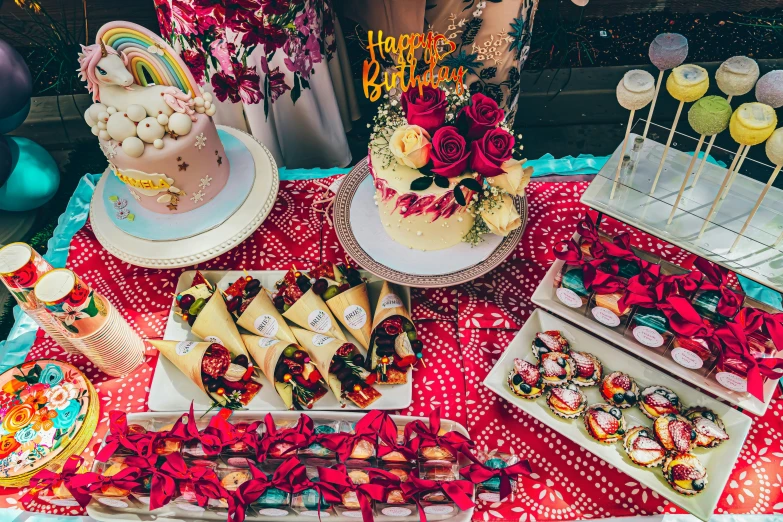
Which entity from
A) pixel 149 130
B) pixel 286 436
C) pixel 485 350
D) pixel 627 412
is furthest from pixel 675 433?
pixel 149 130

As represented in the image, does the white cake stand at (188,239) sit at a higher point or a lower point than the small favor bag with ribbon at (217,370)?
higher

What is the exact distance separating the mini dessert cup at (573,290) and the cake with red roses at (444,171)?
Answer: 6.9 inches

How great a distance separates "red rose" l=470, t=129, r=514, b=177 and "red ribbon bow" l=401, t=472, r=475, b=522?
0.68 meters

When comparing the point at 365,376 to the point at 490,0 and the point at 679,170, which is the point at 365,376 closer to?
the point at 679,170

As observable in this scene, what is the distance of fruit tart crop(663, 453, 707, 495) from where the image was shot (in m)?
1.25

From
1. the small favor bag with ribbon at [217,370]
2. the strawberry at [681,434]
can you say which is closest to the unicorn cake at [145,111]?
the small favor bag with ribbon at [217,370]

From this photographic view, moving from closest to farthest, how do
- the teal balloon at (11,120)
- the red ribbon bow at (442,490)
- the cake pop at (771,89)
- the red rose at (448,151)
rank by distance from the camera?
1. the cake pop at (771,89)
2. the red ribbon bow at (442,490)
3. the red rose at (448,151)
4. the teal balloon at (11,120)

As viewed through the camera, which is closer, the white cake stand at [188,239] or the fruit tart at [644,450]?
the fruit tart at [644,450]

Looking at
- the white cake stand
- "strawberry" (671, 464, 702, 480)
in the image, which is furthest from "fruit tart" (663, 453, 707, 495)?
the white cake stand

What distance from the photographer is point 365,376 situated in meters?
1.44

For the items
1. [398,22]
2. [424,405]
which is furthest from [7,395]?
[398,22]

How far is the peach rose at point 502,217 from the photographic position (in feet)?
4.78

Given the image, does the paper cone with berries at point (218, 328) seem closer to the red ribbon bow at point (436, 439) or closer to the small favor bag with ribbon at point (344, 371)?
the small favor bag with ribbon at point (344, 371)

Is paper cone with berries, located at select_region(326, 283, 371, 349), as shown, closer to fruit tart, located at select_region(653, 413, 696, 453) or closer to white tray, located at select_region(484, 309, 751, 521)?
white tray, located at select_region(484, 309, 751, 521)
